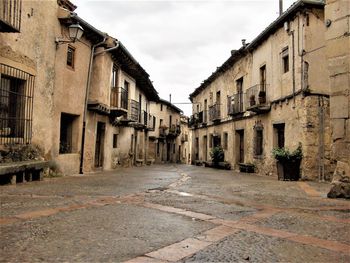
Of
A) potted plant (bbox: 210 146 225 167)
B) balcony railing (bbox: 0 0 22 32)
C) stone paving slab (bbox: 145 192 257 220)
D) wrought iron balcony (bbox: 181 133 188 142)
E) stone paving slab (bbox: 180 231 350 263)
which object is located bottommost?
stone paving slab (bbox: 180 231 350 263)

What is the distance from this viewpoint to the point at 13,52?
869 centimetres

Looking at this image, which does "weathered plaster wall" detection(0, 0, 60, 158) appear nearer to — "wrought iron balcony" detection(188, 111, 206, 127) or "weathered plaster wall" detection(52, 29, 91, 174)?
"weathered plaster wall" detection(52, 29, 91, 174)

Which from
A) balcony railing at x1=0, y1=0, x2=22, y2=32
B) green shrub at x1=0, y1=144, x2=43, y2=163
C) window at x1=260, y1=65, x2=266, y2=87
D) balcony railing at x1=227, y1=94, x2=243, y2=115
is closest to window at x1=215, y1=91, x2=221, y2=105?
balcony railing at x1=227, y1=94, x2=243, y2=115

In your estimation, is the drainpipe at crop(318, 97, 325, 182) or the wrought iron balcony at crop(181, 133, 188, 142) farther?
the wrought iron balcony at crop(181, 133, 188, 142)

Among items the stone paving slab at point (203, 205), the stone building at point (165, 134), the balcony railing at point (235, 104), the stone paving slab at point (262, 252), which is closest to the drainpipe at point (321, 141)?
the stone paving slab at point (203, 205)

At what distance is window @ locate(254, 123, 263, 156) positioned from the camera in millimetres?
16175

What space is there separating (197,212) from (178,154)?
42.6 metres

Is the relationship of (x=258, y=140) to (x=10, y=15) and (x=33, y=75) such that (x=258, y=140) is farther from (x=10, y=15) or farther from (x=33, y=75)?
(x=10, y=15)

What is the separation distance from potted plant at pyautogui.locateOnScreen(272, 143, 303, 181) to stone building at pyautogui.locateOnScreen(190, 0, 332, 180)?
8.6 inches

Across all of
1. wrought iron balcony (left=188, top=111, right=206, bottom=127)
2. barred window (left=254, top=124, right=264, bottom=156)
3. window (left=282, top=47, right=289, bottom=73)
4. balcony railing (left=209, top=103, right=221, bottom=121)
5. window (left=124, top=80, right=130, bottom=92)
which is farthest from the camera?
wrought iron balcony (left=188, top=111, right=206, bottom=127)

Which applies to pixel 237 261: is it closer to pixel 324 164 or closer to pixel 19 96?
pixel 19 96

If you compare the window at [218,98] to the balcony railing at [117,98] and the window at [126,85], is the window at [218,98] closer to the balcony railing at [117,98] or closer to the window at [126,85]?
the window at [126,85]

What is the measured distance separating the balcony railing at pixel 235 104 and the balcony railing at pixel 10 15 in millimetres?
12438

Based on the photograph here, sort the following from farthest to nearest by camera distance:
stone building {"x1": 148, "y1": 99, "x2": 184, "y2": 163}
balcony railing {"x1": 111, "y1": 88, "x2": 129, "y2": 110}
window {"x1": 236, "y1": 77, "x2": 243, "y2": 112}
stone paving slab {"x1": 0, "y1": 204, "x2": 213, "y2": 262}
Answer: stone building {"x1": 148, "y1": 99, "x2": 184, "y2": 163}
window {"x1": 236, "y1": 77, "x2": 243, "y2": 112}
balcony railing {"x1": 111, "y1": 88, "x2": 129, "y2": 110}
stone paving slab {"x1": 0, "y1": 204, "x2": 213, "y2": 262}
